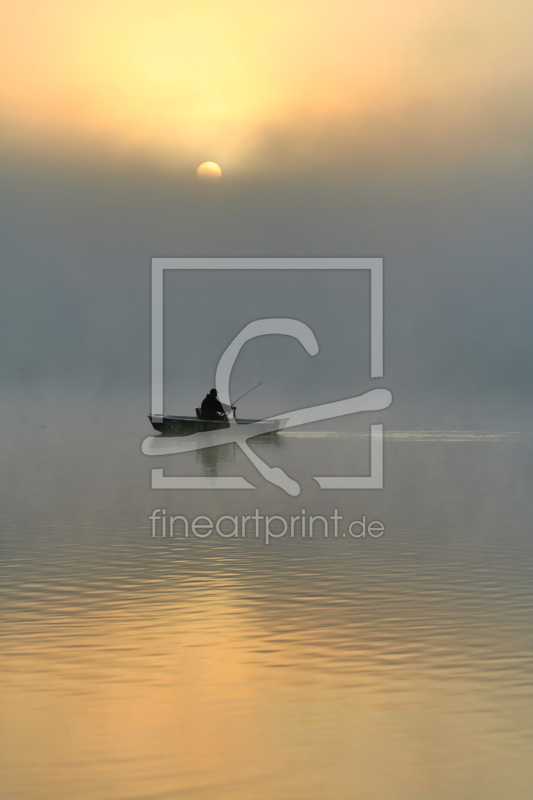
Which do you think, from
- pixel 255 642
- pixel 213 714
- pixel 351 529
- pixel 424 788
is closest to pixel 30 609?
pixel 255 642

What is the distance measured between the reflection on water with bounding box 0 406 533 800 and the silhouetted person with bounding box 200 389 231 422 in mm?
84237

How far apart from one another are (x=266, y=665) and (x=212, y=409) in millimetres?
106089

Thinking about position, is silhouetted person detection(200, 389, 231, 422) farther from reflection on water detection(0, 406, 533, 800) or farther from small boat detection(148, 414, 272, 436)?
reflection on water detection(0, 406, 533, 800)

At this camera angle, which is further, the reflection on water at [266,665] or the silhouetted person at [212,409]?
the silhouetted person at [212,409]

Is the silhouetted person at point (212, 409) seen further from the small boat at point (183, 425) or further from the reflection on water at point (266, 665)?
the reflection on water at point (266, 665)

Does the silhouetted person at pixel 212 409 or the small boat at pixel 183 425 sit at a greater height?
the silhouetted person at pixel 212 409

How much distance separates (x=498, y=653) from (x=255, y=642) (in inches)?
176

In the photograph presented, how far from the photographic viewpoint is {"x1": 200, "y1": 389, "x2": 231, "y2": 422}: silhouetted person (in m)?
118

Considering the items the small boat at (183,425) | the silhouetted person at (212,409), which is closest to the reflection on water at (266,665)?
the silhouetted person at (212,409)

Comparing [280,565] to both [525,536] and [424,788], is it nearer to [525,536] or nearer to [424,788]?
[525,536]

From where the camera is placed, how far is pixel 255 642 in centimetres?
1750

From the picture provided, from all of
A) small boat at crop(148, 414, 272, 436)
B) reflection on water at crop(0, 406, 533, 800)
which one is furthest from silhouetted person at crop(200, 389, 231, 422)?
reflection on water at crop(0, 406, 533, 800)

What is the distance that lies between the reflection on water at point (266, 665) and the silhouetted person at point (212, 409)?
84237 millimetres

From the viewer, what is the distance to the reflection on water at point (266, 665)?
11672mm
